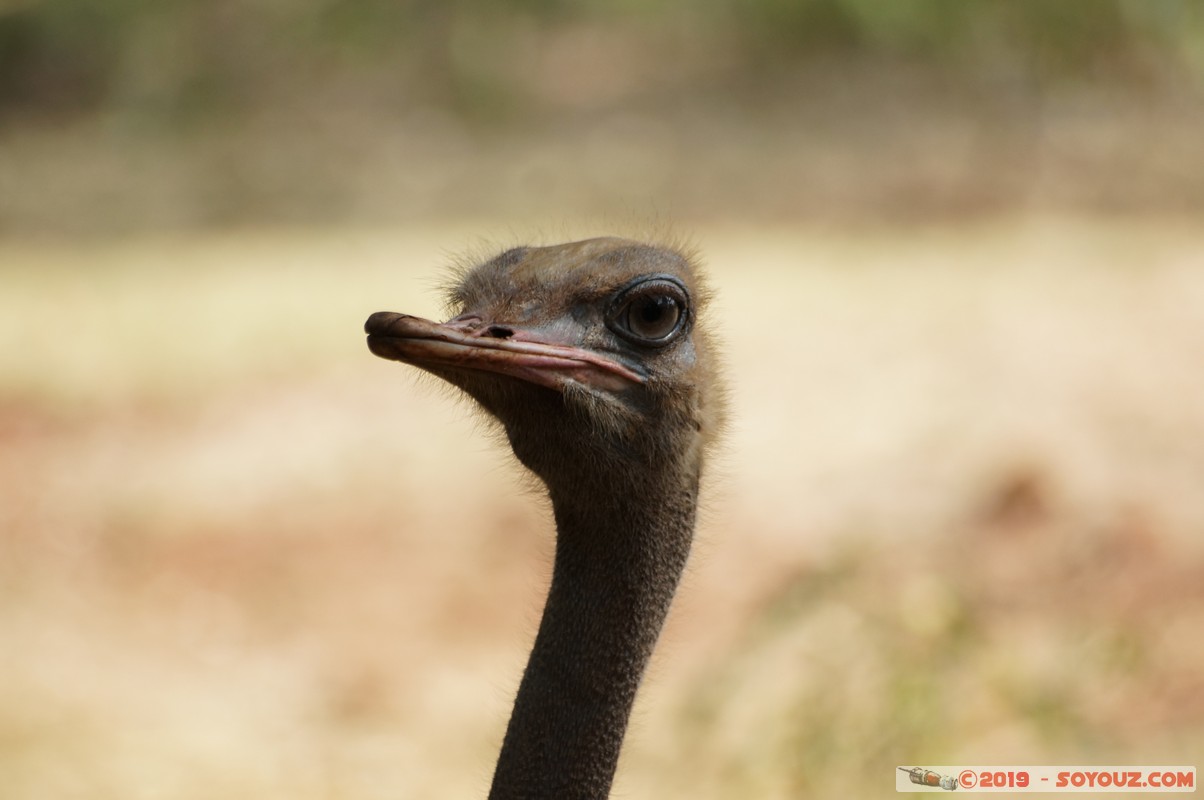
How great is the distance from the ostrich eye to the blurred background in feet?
1.38

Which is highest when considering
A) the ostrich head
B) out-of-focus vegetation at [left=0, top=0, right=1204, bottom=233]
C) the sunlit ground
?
out-of-focus vegetation at [left=0, top=0, right=1204, bottom=233]

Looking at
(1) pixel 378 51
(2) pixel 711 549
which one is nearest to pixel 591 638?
(2) pixel 711 549

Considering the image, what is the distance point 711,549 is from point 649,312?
137 inches

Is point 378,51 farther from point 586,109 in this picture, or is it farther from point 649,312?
point 649,312

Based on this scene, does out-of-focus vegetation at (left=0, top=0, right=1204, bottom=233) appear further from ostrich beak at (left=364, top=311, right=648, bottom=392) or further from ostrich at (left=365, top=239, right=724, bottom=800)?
ostrich beak at (left=364, top=311, right=648, bottom=392)

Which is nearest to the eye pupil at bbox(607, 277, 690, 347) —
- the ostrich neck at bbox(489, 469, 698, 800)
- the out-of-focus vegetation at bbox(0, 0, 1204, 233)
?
the ostrich neck at bbox(489, 469, 698, 800)

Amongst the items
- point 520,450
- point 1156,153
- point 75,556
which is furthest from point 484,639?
point 1156,153

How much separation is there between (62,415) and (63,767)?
12.1ft

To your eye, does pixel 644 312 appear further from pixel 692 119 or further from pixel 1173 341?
pixel 692 119

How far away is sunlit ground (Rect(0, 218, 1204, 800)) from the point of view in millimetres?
4359

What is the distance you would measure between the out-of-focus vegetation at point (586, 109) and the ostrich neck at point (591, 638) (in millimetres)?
9302

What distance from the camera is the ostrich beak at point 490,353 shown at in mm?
2006

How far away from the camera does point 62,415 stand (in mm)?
8422

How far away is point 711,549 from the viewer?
5.76 m
